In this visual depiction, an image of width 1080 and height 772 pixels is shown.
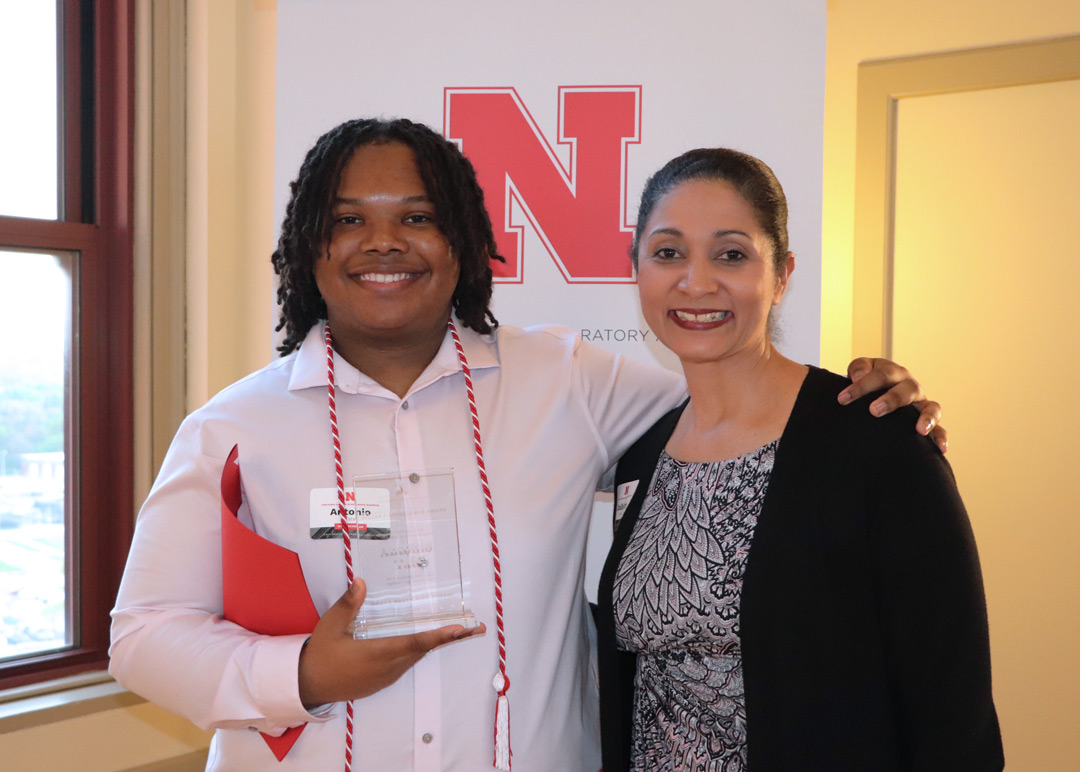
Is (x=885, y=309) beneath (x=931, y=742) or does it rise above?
above

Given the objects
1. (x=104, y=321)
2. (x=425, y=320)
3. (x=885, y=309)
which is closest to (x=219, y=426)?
(x=425, y=320)

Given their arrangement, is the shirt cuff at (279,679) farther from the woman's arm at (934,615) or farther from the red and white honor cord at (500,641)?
the woman's arm at (934,615)

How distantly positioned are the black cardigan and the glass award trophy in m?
0.44

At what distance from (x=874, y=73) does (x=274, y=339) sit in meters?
1.95

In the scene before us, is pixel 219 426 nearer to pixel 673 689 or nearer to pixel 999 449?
pixel 673 689

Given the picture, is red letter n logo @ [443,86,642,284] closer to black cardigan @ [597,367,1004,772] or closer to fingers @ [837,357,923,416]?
fingers @ [837,357,923,416]

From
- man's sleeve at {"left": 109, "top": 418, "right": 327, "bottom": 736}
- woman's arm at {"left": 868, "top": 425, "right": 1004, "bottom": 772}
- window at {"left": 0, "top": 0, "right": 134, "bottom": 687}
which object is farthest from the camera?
window at {"left": 0, "top": 0, "right": 134, "bottom": 687}

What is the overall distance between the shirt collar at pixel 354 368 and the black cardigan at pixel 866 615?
0.57 meters

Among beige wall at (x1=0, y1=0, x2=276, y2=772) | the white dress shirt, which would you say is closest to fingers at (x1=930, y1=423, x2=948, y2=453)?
the white dress shirt

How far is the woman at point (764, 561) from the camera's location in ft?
4.03

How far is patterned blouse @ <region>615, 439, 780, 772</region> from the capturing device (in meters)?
1.34

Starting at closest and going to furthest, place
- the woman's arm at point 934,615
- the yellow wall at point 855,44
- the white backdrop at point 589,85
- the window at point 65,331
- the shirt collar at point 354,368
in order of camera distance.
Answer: the woman's arm at point 934,615
the shirt collar at point 354,368
the white backdrop at point 589,85
the yellow wall at point 855,44
the window at point 65,331

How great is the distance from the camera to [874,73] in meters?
2.73

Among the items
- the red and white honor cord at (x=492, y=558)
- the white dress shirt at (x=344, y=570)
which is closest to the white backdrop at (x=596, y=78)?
the white dress shirt at (x=344, y=570)
